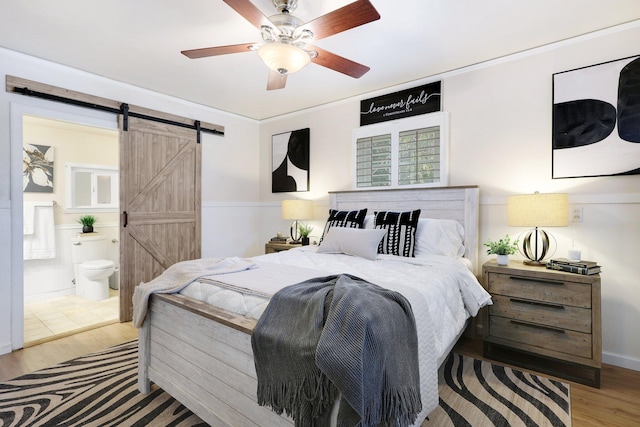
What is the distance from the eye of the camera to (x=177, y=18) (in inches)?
89.2

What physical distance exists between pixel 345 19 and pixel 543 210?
1.94 meters

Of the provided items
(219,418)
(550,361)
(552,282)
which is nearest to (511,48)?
(552,282)

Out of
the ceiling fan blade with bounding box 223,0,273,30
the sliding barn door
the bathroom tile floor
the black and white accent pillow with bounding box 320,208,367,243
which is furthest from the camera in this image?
the sliding barn door

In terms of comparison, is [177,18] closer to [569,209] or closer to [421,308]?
[421,308]

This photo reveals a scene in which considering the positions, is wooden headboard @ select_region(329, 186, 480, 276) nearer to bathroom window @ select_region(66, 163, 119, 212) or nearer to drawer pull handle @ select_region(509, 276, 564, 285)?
drawer pull handle @ select_region(509, 276, 564, 285)

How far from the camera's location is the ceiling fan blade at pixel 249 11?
1.61 m

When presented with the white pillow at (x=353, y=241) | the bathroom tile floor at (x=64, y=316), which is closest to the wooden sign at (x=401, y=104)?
the white pillow at (x=353, y=241)

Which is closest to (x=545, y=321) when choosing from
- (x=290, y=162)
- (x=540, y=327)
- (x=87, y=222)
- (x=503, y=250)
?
(x=540, y=327)

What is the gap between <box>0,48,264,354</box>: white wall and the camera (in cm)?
269

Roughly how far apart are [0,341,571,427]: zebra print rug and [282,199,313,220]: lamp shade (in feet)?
7.26

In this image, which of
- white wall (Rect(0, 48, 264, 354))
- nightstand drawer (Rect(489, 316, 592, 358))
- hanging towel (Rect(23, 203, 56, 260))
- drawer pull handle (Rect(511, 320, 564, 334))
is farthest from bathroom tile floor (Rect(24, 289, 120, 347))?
drawer pull handle (Rect(511, 320, 564, 334))

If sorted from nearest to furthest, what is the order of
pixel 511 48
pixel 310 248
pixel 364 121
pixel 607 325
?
pixel 607 325, pixel 511 48, pixel 310 248, pixel 364 121

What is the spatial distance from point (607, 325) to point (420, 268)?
5.26ft

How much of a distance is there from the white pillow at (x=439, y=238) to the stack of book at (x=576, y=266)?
0.69 m
